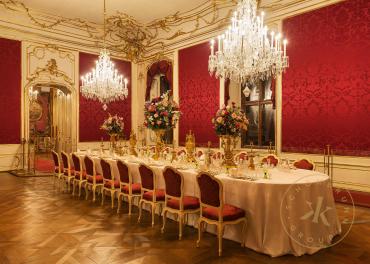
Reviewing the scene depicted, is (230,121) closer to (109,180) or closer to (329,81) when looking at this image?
(109,180)

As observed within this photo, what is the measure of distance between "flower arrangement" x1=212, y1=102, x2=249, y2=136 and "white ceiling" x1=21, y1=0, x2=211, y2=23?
5.12m

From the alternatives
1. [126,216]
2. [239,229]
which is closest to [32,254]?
[126,216]

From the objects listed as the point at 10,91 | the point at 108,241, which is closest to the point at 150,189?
the point at 108,241

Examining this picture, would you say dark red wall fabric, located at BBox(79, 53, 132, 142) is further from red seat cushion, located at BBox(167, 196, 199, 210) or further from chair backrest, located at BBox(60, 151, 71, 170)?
red seat cushion, located at BBox(167, 196, 199, 210)

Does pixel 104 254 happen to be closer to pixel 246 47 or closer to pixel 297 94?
pixel 246 47

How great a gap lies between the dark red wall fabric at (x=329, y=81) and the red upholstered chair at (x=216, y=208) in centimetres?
340

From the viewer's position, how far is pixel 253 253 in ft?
10.8

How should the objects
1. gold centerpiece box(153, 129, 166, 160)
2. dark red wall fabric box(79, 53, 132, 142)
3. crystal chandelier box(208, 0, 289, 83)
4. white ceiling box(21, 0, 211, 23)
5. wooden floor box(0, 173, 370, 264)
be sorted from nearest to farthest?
wooden floor box(0, 173, 370, 264), crystal chandelier box(208, 0, 289, 83), gold centerpiece box(153, 129, 166, 160), white ceiling box(21, 0, 211, 23), dark red wall fabric box(79, 53, 132, 142)

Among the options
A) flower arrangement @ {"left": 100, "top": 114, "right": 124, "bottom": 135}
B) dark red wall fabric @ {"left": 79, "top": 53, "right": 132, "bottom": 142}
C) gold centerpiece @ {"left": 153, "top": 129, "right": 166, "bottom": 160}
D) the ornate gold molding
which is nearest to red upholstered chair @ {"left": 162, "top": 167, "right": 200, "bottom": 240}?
gold centerpiece @ {"left": 153, "top": 129, "right": 166, "bottom": 160}

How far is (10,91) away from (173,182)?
6942mm

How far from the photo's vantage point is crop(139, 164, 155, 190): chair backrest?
4199 mm

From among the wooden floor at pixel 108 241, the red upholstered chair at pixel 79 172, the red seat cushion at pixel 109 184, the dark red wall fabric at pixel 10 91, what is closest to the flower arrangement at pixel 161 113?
the red seat cushion at pixel 109 184

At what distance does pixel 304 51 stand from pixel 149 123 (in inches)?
140

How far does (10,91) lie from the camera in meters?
8.62
